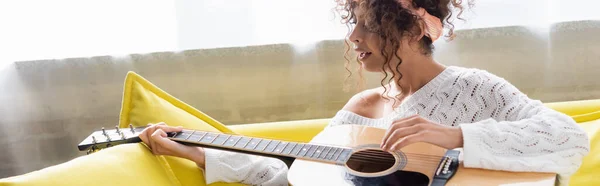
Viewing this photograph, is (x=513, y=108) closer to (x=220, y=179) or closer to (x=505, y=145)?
(x=505, y=145)

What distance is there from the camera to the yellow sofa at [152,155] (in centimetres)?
102

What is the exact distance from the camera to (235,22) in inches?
73.5

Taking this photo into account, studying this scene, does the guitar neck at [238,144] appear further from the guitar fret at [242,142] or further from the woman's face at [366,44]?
the woman's face at [366,44]

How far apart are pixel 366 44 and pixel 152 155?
1.63ft

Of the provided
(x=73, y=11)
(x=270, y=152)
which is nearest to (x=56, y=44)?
(x=73, y=11)

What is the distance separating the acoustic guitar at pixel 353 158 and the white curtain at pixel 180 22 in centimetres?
63

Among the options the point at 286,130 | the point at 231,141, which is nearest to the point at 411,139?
the point at 231,141

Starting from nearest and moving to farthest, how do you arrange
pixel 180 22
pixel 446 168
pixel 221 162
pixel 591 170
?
pixel 446 168, pixel 221 162, pixel 591 170, pixel 180 22

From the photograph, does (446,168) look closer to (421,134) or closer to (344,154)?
(421,134)

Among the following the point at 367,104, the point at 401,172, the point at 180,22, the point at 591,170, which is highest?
the point at 180,22

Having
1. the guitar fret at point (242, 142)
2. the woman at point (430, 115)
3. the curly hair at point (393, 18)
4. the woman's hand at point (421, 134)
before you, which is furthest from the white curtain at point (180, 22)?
the woman's hand at point (421, 134)

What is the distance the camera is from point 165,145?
1186 mm

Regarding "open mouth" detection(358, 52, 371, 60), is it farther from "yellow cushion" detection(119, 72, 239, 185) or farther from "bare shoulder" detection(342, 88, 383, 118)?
"yellow cushion" detection(119, 72, 239, 185)

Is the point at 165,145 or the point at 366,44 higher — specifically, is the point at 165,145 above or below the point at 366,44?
below
